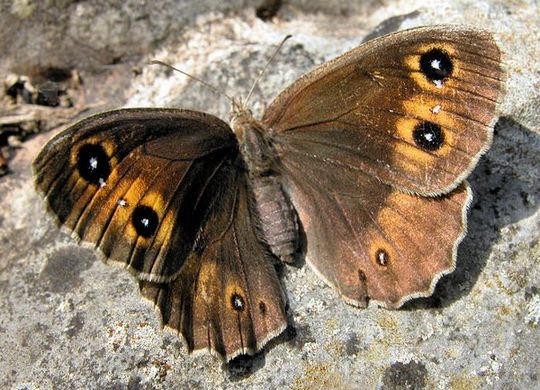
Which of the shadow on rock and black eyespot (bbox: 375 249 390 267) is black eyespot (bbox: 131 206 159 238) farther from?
the shadow on rock

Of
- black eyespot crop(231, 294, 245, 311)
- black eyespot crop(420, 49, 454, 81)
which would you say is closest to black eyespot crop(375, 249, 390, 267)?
black eyespot crop(231, 294, 245, 311)

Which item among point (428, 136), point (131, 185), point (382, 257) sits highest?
point (428, 136)

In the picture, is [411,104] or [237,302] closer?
[411,104]

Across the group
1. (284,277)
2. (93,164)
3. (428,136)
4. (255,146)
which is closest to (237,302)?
(284,277)

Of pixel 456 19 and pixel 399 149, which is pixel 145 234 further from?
pixel 456 19

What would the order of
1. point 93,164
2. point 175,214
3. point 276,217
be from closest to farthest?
point 93,164, point 175,214, point 276,217

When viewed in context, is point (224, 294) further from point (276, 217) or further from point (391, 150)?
point (391, 150)

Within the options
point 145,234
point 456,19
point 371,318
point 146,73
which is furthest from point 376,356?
point 146,73
